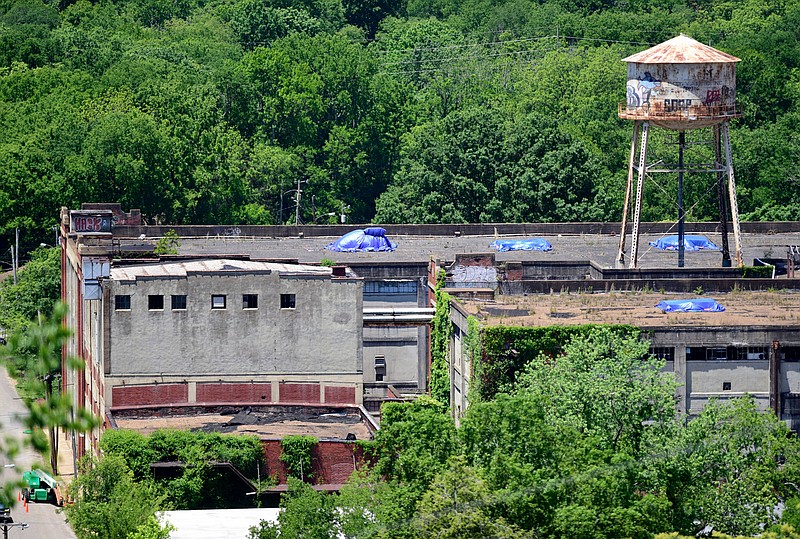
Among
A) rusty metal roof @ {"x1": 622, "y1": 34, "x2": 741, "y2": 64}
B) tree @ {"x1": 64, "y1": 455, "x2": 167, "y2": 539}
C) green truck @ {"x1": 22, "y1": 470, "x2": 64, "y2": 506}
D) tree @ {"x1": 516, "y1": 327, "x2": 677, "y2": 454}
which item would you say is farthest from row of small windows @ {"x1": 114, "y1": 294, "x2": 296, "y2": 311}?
rusty metal roof @ {"x1": 622, "y1": 34, "x2": 741, "y2": 64}

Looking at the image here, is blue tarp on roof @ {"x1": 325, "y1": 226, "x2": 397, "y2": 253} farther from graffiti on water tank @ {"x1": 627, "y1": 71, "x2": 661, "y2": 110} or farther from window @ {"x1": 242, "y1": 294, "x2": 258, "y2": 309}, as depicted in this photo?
window @ {"x1": 242, "y1": 294, "x2": 258, "y2": 309}

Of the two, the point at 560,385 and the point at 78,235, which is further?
the point at 78,235

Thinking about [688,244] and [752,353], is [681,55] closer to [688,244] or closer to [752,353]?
[688,244]

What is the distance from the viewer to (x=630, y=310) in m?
82.4

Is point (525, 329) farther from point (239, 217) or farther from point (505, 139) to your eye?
point (239, 217)

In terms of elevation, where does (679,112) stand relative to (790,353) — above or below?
above

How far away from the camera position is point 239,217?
144125 millimetres

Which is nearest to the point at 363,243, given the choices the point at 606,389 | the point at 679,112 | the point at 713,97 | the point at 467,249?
the point at 467,249

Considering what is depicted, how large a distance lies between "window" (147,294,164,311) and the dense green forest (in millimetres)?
43475

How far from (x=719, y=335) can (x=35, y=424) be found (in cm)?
5086

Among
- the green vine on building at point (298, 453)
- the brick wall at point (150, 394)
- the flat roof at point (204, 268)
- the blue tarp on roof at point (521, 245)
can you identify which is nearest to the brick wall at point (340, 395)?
the flat roof at point (204, 268)

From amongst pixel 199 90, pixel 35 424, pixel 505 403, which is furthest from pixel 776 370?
pixel 199 90

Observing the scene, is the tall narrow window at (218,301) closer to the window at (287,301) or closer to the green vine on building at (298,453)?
the window at (287,301)

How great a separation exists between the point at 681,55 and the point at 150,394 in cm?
2665
